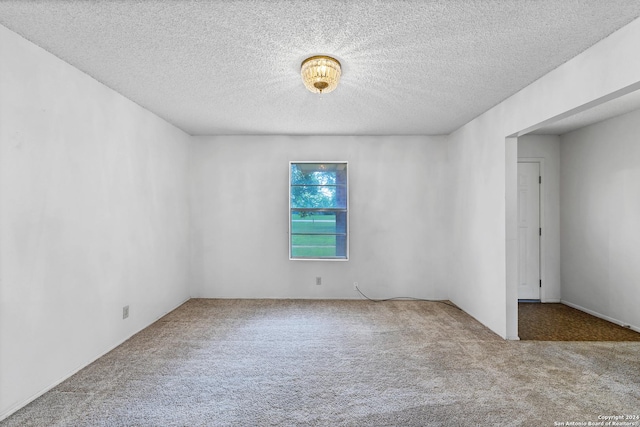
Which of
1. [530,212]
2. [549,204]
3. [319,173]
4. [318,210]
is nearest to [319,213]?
[318,210]

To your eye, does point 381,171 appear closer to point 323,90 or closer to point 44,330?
point 323,90

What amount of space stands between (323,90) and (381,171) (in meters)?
2.40

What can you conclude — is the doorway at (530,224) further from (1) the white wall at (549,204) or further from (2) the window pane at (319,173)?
(2) the window pane at (319,173)

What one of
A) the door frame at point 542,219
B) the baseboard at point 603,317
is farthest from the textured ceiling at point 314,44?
the baseboard at point 603,317

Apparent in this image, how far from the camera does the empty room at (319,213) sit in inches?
77.9

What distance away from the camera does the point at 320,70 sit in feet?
7.60

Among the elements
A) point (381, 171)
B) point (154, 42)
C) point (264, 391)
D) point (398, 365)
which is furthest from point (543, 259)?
point (154, 42)

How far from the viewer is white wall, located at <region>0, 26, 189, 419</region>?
2.01 meters

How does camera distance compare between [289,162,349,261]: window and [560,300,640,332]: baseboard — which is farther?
[289,162,349,261]: window

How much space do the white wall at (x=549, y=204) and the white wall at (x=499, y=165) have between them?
1.30 meters

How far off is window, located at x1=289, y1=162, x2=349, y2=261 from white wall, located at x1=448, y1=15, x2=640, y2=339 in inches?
63.8

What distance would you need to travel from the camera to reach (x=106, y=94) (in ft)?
9.57

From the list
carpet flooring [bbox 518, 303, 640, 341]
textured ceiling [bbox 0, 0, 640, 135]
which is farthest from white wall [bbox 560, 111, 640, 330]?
textured ceiling [bbox 0, 0, 640, 135]

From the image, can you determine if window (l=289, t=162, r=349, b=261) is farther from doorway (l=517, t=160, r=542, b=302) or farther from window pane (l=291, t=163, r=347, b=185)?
doorway (l=517, t=160, r=542, b=302)
